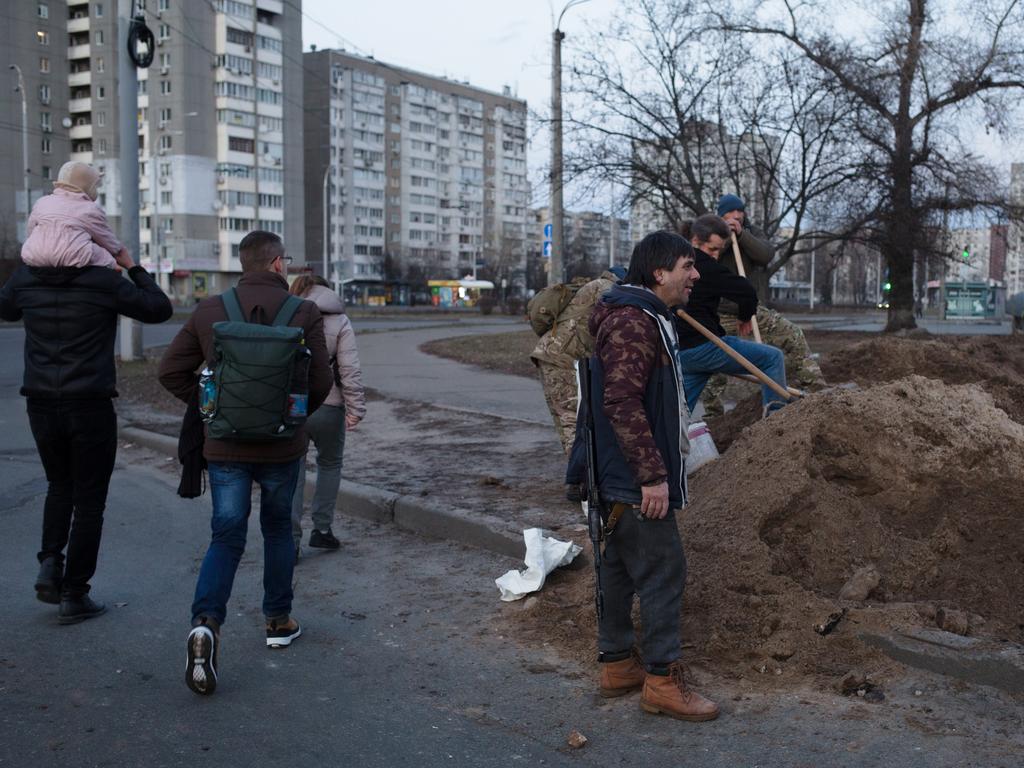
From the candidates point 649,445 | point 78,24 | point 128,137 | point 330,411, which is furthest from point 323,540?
point 78,24

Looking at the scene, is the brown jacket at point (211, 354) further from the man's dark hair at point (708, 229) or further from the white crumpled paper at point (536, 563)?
the man's dark hair at point (708, 229)

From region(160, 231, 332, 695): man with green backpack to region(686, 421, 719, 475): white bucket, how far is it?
2.51m

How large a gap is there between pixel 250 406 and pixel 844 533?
2.73m

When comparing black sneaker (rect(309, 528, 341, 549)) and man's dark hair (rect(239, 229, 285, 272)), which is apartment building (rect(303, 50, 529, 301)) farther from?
man's dark hair (rect(239, 229, 285, 272))

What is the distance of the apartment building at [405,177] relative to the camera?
110188 millimetres

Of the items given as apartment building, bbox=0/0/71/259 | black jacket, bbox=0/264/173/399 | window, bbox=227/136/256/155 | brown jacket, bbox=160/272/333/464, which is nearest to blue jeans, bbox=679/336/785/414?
brown jacket, bbox=160/272/333/464

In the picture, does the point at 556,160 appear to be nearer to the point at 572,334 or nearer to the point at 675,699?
the point at 572,334

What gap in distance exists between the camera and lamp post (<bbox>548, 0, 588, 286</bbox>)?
21.5 meters

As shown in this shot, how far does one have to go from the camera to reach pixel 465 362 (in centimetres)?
2058

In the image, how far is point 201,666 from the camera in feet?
12.9

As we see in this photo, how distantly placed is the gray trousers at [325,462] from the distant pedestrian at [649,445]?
255cm

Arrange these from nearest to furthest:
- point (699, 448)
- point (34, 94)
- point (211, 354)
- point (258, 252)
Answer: point (211, 354) < point (258, 252) < point (699, 448) < point (34, 94)

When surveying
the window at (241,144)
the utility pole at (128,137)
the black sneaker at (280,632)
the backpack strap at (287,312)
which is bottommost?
the black sneaker at (280,632)

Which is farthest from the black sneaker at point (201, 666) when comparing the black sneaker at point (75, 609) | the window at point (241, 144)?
the window at point (241, 144)
